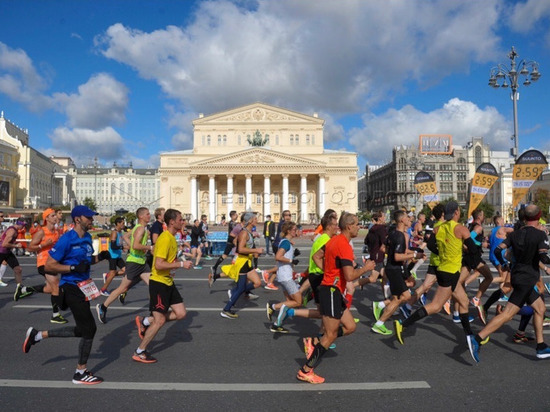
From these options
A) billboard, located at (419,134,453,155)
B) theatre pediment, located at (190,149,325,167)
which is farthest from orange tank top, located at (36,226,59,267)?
billboard, located at (419,134,453,155)

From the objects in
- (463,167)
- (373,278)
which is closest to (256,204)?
(463,167)

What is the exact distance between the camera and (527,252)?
18.5 feet

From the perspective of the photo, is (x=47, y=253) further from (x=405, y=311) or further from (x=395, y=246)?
(x=405, y=311)

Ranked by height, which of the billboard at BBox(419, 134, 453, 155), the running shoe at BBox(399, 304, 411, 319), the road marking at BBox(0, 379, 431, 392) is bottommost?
the road marking at BBox(0, 379, 431, 392)

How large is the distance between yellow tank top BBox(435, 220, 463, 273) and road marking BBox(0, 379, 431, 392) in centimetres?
186

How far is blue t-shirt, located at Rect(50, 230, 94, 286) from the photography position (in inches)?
203

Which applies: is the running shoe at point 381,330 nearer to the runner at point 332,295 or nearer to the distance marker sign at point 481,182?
the runner at point 332,295

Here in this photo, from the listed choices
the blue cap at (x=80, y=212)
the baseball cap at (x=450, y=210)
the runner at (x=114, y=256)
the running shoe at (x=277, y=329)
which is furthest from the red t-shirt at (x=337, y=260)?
the runner at (x=114, y=256)

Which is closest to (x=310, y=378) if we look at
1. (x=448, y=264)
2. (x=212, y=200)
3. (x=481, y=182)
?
(x=448, y=264)

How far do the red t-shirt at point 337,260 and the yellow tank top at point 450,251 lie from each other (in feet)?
6.22

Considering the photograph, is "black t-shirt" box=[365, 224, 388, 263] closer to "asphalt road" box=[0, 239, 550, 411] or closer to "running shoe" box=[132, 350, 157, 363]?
"asphalt road" box=[0, 239, 550, 411]

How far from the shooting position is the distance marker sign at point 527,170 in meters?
14.6

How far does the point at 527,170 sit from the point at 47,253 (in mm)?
13796

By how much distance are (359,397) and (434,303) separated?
2.14 m
